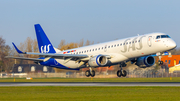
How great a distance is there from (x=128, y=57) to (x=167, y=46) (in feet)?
22.4

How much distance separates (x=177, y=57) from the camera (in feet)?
345

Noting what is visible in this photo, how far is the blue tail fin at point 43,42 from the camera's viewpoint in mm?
57781

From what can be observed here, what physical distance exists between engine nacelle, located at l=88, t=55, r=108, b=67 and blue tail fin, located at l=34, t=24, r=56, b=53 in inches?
528

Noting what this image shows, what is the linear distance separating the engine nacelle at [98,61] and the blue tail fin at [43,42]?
13419 millimetres

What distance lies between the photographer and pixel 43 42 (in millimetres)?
58562

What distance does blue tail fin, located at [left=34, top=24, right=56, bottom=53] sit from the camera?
5778 centimetres

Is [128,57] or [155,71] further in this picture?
[155,71]

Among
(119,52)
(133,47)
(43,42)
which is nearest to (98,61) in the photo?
(119,52)

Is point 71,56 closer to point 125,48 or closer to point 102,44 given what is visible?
Result: point 102,44
